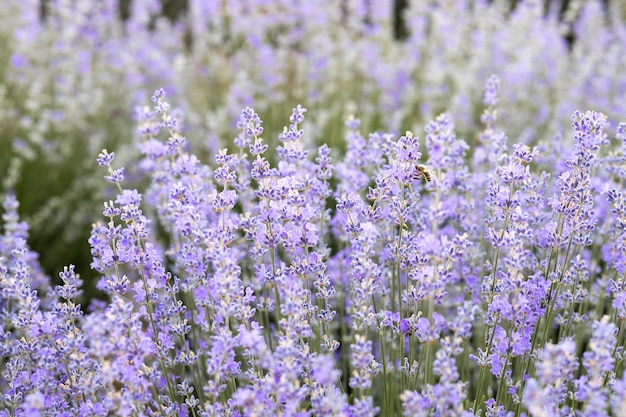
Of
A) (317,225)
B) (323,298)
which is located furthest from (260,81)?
(323,298)

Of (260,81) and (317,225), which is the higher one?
(260,81)

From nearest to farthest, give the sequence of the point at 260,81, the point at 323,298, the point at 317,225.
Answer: the point at 323,298
the point at 317,225
the point at 260,81

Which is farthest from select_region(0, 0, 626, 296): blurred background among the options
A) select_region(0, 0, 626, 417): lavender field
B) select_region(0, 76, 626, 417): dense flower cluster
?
select_region(0, 76, 626, 417): dense flower cluster

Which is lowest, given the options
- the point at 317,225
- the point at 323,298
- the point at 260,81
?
Result: the point at 323,298

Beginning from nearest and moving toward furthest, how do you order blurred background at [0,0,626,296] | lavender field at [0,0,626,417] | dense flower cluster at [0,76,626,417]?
dense flower cluster at [0,76,626,417] < lavender field at [0,0,626,417] < blurred background at [0,0,626,296]

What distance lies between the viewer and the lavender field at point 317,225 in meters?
1.75

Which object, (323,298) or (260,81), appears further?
(260,81)

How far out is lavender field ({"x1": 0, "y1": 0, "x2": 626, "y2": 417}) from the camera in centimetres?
175

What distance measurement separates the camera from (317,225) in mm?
2699

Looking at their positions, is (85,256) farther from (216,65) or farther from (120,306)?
(120,306)

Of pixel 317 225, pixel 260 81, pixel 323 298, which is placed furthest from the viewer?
pixel 260 81

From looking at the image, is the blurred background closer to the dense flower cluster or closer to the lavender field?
the lavender field

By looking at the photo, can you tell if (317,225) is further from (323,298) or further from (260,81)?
(260,81)

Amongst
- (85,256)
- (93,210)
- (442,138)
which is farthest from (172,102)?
(442,138)
